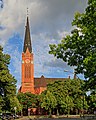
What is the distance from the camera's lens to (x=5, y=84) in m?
51.8

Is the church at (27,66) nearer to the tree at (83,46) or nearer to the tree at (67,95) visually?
the tree at (67,95)

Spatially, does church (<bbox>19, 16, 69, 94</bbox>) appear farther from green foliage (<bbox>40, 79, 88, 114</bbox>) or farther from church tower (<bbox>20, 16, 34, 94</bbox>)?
green foliage (<bbox>40, 79, 88, 114</bbox>)

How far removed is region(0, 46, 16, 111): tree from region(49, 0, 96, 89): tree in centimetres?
2573

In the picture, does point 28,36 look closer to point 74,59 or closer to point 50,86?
point 50,86

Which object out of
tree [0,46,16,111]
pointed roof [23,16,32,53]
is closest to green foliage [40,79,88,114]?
pointed roof [23,16,32,53]

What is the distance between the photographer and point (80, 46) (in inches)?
936

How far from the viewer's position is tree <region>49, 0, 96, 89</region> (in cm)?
2189

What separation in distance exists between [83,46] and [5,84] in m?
30.2

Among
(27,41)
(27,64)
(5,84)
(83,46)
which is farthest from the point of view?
(27,64)

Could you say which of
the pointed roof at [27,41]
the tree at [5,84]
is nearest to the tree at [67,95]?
the pointed roof at [27,41]

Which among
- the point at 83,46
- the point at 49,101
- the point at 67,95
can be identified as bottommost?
the point at 83,46

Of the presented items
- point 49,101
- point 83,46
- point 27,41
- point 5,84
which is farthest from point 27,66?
point 83,46

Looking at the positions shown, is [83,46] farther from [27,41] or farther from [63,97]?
[27,41]

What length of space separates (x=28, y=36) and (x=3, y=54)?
387 feet
